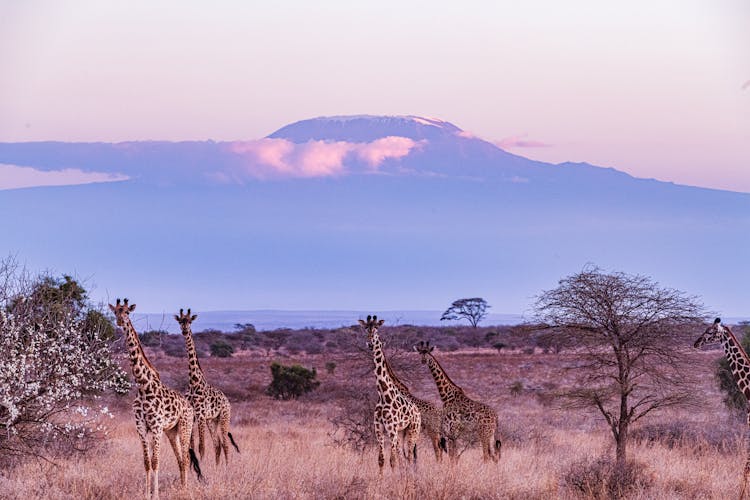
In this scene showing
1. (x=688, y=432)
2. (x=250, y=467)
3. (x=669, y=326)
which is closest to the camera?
(x=250, y=467)

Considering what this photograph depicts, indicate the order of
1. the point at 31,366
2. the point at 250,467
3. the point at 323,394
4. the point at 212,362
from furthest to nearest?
the point at 212,362, the point at 323,394, the point at 250,467, the point at 31,366

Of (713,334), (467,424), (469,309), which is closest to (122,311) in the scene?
(467,424)

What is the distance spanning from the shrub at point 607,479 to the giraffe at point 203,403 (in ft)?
20.1

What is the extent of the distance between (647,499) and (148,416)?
7422 mm

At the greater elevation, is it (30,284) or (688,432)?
(30,284)

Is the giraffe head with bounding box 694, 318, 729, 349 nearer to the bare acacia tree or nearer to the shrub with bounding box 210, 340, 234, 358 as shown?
the bare acacia tree

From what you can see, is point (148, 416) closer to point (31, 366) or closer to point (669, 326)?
point (31, 366)

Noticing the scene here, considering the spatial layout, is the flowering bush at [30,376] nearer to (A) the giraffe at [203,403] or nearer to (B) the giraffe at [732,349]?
(A) the giraffe at [203,403]

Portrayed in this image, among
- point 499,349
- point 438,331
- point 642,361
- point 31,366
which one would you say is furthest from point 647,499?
point 438,331

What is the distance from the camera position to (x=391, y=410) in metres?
16.5

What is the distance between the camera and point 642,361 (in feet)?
67.3

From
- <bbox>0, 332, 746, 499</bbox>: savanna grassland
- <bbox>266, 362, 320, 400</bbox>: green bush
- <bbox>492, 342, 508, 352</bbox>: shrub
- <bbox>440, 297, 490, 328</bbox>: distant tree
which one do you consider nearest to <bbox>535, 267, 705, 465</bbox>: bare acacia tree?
<bbox>0, 332, 746, 499</bbox>: savanna grassland

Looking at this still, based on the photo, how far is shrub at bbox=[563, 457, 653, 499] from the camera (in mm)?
15414

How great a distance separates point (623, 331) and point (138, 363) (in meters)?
10.2
